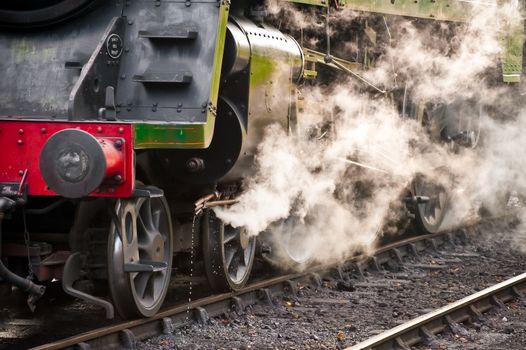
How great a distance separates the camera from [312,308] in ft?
25.1

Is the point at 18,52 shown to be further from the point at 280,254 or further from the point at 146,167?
the point at 280,254

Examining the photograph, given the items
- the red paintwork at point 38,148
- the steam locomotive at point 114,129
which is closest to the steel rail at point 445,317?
the steam locomotive at point 114,129

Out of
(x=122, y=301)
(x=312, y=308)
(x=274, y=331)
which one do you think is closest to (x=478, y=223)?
(x=312, y=308)

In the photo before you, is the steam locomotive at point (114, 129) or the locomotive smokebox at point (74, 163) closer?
the locomotive smokebox at point (74, 163)

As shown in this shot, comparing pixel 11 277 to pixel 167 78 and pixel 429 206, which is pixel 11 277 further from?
pixel 429 206

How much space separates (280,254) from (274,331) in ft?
5.93

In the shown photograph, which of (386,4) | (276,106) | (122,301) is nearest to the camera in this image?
(122,301)

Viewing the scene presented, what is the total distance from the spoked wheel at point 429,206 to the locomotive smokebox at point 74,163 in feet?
19.7

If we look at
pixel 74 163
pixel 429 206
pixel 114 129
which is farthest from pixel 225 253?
pixel 429 206

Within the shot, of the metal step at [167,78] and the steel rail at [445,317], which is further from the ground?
the metal step at [167,78]

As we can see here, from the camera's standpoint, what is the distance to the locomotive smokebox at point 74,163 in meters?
5.44

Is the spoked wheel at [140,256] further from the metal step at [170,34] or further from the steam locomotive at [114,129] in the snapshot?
the metal step at [170,34]

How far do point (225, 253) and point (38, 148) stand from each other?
2.33 meters

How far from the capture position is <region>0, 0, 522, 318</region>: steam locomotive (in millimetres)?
5672
